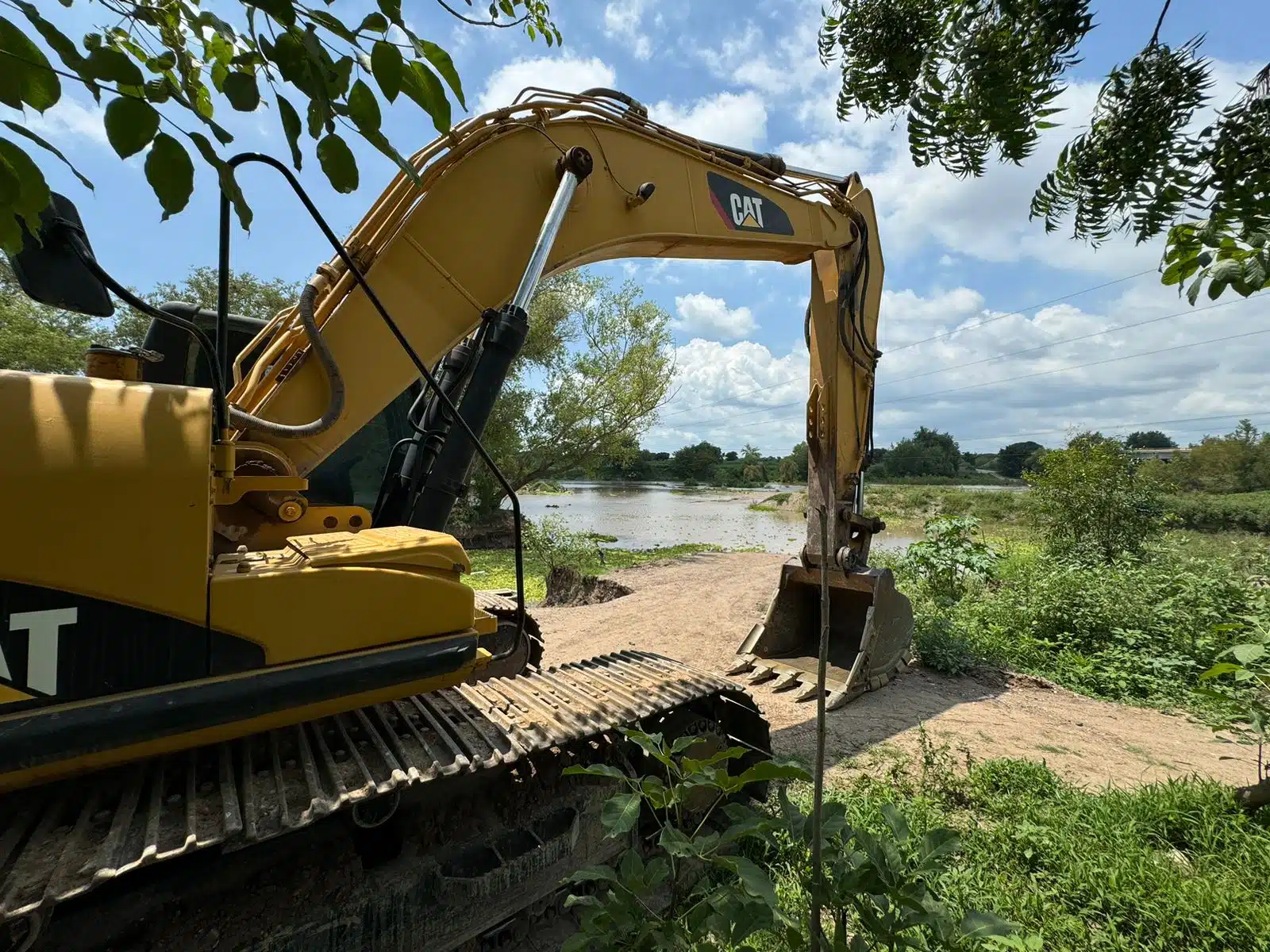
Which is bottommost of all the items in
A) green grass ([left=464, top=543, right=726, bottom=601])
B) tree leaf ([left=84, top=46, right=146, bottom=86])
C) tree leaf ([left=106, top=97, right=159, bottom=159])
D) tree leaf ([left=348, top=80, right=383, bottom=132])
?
green grass ([left=464, top=543, right=726, bottom=601])

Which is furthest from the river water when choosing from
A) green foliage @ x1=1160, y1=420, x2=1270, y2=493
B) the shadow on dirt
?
green foliage @ x1=1160, y1=420, x2=1270, y2=493

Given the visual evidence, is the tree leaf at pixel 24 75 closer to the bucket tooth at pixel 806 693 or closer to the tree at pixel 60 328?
the bucket tooth at pixel 806 693

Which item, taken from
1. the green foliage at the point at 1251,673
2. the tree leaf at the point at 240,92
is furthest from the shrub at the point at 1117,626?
the tree leaf at the point at 240,92

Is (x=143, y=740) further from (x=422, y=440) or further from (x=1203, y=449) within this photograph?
(x=1203, y=449)

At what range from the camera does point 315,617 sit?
1.81m

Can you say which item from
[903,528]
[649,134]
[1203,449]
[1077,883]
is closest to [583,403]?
[903,528]

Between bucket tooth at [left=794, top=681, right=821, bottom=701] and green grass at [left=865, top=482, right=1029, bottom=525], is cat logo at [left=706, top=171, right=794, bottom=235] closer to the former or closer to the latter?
bucket tooth at [left=794, top=681, right=821, bottom=701]

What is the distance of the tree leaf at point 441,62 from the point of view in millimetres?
1042

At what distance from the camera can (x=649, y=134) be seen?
358cm

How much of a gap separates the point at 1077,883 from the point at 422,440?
10.6 feet

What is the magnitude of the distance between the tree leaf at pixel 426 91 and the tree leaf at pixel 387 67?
12mm

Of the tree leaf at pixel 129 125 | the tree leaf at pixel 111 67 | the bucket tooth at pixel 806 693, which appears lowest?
the bucket tooth at pixel 806 693

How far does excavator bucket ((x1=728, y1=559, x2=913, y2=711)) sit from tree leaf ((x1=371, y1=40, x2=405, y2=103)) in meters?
4.50

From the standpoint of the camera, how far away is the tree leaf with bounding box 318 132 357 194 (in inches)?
40.8
